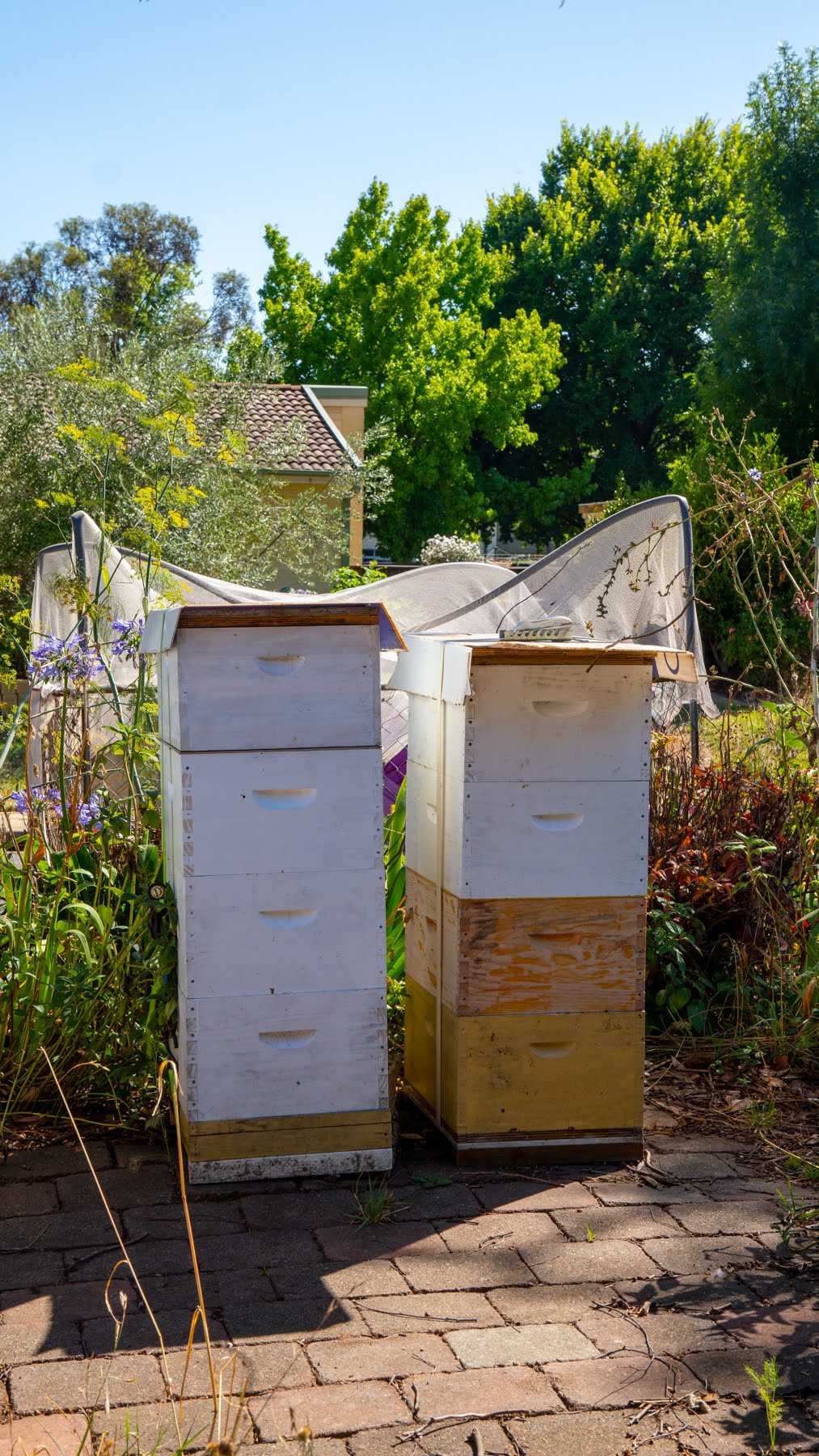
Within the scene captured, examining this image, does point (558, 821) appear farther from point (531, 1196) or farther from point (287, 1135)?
point (287, 1135)

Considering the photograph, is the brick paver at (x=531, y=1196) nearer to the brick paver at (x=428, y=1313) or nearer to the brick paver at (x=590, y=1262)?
the brick paver at (x=590, y=1262)

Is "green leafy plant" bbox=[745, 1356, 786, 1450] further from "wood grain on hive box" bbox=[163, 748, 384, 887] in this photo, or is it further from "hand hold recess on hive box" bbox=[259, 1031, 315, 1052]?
"wood grain on hive box" bbox=[163, 748, 384, 887]

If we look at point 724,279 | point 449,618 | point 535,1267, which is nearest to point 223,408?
point 449,618

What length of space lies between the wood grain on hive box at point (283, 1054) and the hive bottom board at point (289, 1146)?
0.09 ft

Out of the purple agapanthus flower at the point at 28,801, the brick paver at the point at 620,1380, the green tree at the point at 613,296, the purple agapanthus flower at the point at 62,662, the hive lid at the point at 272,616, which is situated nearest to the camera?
the brick paver at the point at 620,1380

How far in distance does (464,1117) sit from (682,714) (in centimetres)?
296

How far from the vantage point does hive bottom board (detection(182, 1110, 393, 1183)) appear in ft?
10.2

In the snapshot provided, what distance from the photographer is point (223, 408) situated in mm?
15422

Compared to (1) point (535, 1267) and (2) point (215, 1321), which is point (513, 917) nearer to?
(1) point (535, 1267)

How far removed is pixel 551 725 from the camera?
328 centimetres

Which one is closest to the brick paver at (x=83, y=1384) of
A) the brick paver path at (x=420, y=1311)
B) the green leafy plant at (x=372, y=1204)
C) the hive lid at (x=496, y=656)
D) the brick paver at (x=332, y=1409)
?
the brick paver path at (x=420, y=1311)

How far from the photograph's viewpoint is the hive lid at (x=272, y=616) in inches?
119

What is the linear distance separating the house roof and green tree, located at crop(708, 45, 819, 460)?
7.05 metres

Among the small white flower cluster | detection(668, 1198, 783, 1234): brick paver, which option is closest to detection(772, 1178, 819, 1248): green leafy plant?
detection(668, 1198, 783, 1234): brick paver
